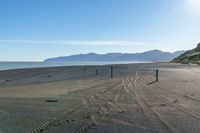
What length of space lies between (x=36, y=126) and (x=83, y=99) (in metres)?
6.88

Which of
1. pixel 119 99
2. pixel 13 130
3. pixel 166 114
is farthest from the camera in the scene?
pixel 119 99

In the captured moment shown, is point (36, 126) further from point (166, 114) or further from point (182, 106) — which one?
point (182, 106)

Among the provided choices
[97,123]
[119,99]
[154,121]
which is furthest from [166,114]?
[119,99]

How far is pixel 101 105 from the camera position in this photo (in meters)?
15.0

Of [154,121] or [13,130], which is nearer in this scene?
[13,130]

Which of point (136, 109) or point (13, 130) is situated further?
point (136, 109)

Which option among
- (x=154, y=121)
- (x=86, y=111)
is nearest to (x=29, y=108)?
(x=86, y=111)

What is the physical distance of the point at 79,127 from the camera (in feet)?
33.9

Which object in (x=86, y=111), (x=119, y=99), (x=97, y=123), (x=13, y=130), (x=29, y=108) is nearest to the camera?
(x=13, y=130)

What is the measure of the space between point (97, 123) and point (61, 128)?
129cm

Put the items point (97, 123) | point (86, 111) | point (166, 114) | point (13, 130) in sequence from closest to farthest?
1. point (13, 130)
2. point (97, 123)
3. point (166, 114)
4. point (86, 111)

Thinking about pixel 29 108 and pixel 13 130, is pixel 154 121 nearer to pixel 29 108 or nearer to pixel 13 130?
pixel 13 130

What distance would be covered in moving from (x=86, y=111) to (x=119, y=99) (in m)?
4.08

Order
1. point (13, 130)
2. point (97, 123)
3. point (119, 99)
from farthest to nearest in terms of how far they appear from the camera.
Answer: point (119, 99) → point (97, 123) → point (13, 130)
